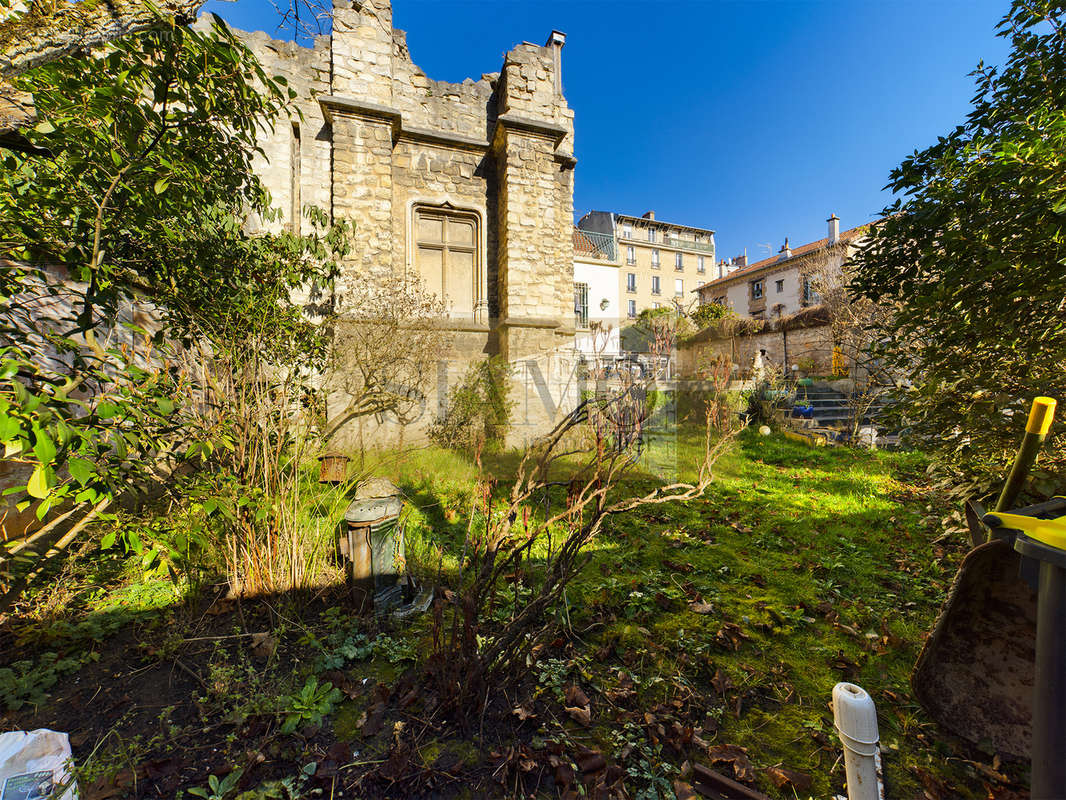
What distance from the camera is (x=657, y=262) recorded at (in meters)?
33.6

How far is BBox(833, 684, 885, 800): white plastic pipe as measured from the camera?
45.8 inches

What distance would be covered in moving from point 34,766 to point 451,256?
8.13 meters

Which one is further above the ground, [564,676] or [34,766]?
[34,766]

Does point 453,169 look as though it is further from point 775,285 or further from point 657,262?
point 657,262

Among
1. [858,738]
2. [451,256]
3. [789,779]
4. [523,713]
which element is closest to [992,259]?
[858,738]

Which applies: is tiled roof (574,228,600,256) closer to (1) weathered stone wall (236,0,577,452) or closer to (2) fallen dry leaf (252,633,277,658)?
(1) weathered stone wall (236,0,577,452)

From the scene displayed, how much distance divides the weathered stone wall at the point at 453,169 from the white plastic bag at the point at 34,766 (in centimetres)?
572

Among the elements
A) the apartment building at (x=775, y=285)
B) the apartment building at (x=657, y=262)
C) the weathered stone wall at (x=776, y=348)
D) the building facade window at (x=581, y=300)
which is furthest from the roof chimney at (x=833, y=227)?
the building facade window at (x=581, y=300)

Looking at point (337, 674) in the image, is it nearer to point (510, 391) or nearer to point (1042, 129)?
point (1042, 129)

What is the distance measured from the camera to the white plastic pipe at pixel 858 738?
1.16m

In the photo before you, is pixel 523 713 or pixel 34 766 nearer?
pixel 34 766

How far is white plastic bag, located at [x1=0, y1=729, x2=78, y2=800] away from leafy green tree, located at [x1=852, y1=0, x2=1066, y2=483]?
425 cm

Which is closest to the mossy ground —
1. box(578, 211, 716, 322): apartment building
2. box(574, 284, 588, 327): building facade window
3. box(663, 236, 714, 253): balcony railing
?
box(574, 284, 588, 327): building facade window

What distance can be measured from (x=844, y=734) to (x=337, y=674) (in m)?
2.14
